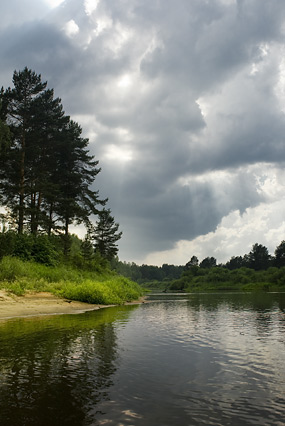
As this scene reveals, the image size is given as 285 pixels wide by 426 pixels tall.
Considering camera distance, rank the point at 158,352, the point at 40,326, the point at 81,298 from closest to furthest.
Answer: the point at 158,352 → the point at 40,326 → the point at 81,298

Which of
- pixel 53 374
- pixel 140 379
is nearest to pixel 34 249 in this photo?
pixel 53 374

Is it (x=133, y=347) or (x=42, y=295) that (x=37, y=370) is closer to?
(x=133, y=347)

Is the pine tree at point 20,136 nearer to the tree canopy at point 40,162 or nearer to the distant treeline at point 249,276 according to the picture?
the tree canopy at point 40,162

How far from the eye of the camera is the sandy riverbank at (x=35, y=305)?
18.3 m

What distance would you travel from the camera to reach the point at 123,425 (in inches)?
183

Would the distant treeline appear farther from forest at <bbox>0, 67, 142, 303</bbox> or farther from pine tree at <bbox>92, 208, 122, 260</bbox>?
forest at <bbox>0, 67, 142, 303</bbox>

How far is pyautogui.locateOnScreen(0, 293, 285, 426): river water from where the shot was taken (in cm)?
505

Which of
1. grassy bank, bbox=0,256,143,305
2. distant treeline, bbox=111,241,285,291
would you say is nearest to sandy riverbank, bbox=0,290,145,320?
grassy bank, bbox=0,256,143,305

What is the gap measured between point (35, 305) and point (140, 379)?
50.5 feet

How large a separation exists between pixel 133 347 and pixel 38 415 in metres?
5.84

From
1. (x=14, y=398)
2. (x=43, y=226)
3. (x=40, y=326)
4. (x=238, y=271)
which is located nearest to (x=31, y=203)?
(x=43, y=226)

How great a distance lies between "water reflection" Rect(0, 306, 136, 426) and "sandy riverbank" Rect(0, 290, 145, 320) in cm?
556

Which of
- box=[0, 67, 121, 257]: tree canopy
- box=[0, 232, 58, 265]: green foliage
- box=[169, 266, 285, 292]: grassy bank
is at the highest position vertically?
box=[0, 67, 121, 257]: tree canopy

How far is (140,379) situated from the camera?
7.10 metres
